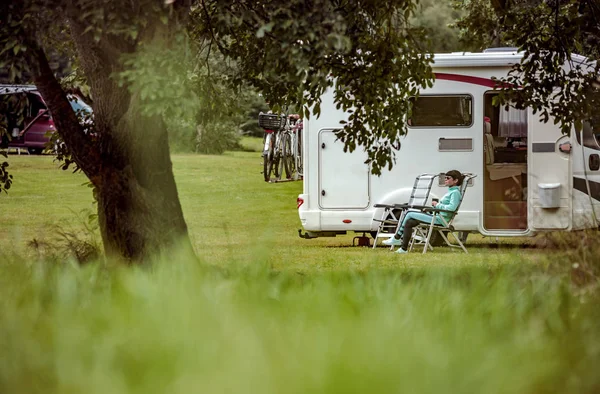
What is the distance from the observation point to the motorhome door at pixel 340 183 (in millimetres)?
13320

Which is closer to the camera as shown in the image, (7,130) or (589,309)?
(589,309)

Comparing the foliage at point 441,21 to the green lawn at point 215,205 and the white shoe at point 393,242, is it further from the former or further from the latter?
the white shoe at point 393,242

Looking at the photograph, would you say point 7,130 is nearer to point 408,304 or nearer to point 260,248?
point 260,248

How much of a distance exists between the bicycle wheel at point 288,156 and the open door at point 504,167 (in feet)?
21.3

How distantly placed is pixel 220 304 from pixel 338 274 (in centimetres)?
169

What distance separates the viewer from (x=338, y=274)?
5781mm

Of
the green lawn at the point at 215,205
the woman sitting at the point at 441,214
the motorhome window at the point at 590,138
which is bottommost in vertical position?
the green lawn at the point at 215,205

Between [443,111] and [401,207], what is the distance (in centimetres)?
141

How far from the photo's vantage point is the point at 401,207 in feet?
41.9

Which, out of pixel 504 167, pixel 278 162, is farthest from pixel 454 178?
pixel 278 162

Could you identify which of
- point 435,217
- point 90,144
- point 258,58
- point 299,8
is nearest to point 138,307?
point 299,8

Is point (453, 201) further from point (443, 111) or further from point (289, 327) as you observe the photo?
point (289, 327)

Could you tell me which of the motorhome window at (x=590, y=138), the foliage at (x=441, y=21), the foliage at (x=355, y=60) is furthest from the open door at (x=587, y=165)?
the foliage at (x=441, y=21)

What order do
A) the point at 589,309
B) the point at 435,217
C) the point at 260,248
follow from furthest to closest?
the point at 435,217 < the point at 260,248 < the point at 589,309
